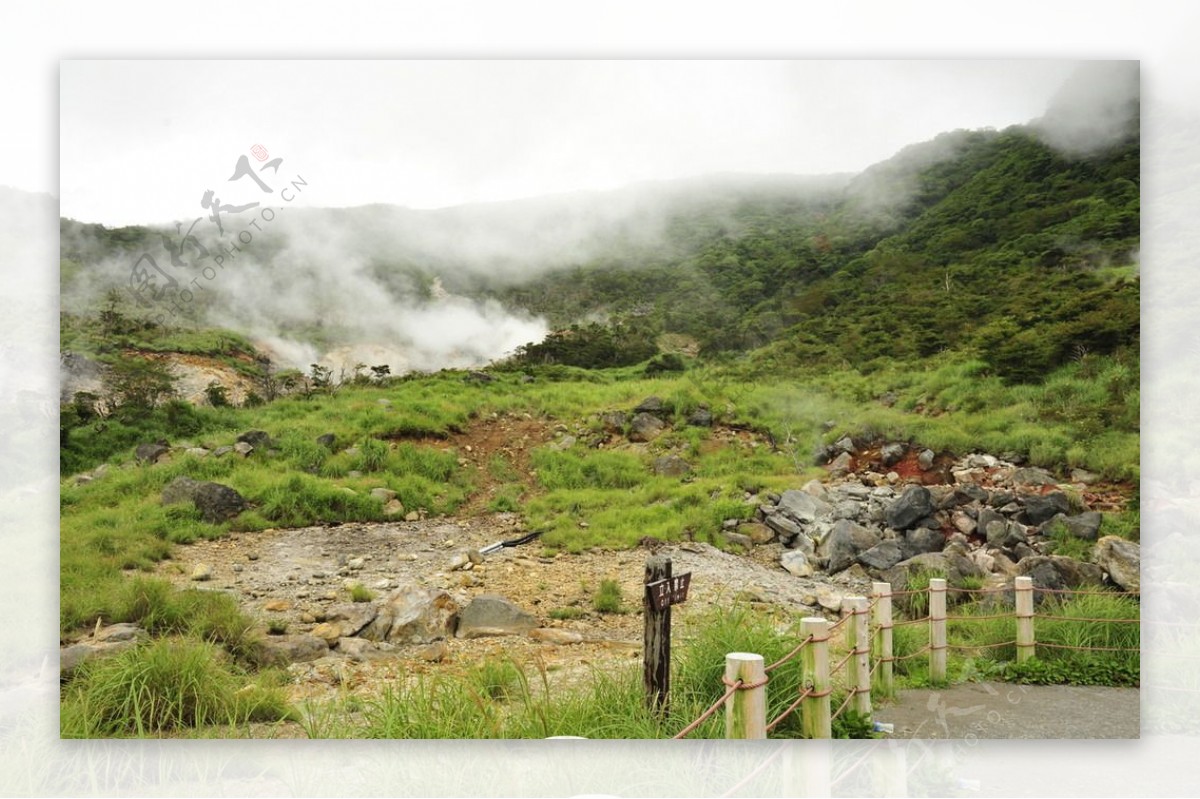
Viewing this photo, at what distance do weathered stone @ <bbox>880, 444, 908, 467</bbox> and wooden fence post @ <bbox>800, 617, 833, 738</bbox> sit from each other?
929 mm

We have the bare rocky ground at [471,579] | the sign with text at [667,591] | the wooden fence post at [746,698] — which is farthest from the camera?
the bare rocky ground at [471,579]

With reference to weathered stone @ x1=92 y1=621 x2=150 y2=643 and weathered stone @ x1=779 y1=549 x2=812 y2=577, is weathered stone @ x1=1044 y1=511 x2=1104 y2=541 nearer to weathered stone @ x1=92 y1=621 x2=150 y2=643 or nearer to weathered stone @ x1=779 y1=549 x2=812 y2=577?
weathered stone @ x1=779 y1=549 x2=812 y2=577

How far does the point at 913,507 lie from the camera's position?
13.6 ft

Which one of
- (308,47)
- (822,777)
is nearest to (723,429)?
(822,777)

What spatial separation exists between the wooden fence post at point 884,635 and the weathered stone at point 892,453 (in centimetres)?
53

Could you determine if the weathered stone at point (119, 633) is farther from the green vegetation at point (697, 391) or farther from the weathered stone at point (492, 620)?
the weathered stone at point (492, 620)

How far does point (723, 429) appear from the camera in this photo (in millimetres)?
4289

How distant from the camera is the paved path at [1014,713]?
3947mm

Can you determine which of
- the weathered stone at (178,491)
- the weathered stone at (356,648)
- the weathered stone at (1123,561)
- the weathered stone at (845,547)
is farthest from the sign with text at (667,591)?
the weathered stone at (178,491)

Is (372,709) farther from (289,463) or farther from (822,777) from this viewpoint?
(822,777)

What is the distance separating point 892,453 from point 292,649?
2619mm

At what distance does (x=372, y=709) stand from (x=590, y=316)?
1.86 meters

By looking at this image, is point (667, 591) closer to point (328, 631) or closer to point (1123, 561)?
point (328, 631)

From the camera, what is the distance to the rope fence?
3512 mm
